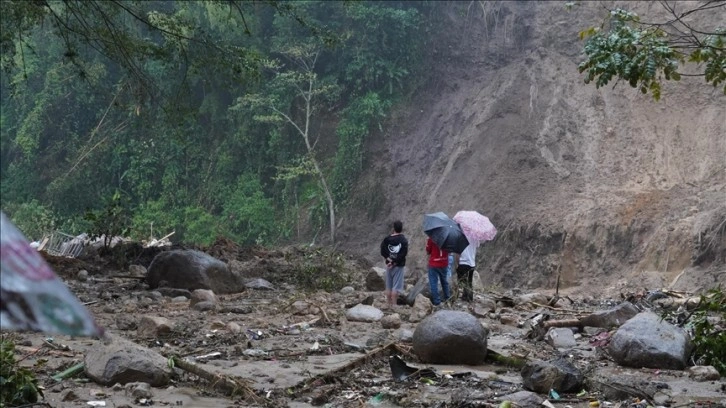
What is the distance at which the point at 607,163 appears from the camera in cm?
2050

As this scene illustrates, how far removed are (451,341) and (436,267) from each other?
12.9ft

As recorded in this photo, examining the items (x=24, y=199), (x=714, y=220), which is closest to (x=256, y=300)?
(x=714, y=220)

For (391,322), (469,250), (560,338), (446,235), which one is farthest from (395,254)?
(560,338)

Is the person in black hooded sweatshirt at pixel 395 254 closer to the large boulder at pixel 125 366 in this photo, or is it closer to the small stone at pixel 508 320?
the small stone at pixel 508 320

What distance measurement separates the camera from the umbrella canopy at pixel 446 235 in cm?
1045

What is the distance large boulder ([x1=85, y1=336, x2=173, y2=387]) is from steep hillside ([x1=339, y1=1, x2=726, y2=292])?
12023mm

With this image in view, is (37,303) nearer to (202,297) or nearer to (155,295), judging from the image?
(202,297)

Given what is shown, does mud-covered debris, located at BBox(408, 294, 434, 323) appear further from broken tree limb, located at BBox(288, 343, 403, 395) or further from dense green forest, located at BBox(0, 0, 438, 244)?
dense green forest, located at BBox(0, 0, 438, 244)

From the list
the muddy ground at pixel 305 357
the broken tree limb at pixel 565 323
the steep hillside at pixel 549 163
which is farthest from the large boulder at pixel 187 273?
the steep hillside at pixel 549 163

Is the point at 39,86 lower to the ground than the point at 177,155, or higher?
higher

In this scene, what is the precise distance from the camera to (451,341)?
687 cm

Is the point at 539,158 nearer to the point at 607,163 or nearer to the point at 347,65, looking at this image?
the point at 607,163

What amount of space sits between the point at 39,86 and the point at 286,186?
13145 millimetres

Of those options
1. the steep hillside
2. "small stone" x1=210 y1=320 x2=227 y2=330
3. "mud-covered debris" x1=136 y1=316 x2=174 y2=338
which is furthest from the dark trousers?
the steep hillside
